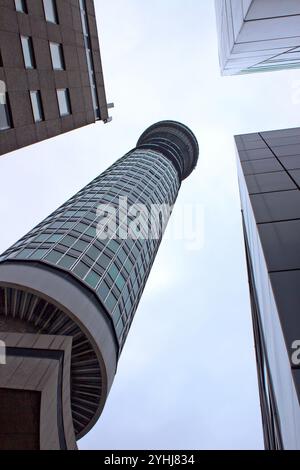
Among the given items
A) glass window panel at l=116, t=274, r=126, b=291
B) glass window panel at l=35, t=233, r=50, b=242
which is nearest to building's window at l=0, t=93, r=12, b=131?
glass window panel at l=35, t=233, r=50, b=242

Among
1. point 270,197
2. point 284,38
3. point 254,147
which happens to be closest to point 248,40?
point 284,38

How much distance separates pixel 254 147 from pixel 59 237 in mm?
34610

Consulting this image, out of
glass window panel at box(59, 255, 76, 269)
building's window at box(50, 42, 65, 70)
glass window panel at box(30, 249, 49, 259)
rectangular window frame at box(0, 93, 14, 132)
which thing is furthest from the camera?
glass window panel at box(30, 249, 49, 259)

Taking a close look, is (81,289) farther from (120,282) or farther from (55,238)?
(55,238)

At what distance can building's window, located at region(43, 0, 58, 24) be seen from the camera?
74.2ft

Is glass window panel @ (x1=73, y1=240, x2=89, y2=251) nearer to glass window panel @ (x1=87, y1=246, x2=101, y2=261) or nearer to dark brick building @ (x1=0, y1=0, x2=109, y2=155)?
glass window panel @ (x1=87, y1=246, x2=101, y2=261)

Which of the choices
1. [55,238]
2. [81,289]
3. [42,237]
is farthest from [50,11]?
[42,237]

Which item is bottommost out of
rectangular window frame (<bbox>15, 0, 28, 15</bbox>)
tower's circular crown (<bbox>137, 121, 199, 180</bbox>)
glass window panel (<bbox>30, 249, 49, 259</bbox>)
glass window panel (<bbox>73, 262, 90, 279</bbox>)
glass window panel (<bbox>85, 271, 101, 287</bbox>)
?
glass window panel (<bbox>85, 271, 101, 287</bbox>)

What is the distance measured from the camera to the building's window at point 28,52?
65.9 feet

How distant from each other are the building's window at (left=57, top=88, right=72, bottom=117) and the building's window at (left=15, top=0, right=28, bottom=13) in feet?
16.0

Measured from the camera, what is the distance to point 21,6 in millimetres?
19938

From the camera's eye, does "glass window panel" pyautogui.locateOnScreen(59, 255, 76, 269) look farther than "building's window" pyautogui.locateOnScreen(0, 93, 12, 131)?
Yes

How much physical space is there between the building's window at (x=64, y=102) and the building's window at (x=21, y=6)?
4871 mm

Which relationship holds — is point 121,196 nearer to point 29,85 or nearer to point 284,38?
point 29,85
